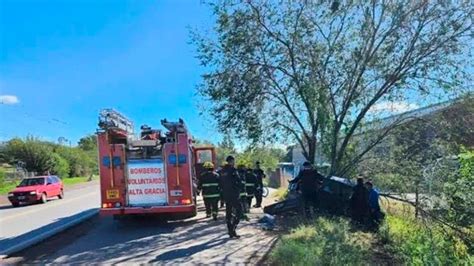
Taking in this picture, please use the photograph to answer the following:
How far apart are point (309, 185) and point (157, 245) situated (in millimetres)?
4101

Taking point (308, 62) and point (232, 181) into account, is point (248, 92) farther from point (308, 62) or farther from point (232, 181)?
point (232, 181)

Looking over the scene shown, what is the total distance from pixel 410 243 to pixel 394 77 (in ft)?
23.1

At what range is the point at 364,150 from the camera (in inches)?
630

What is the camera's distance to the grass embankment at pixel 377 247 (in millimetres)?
7748

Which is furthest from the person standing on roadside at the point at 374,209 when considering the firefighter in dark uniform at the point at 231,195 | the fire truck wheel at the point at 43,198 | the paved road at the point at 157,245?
the fire truck wheel at the point at 43,198

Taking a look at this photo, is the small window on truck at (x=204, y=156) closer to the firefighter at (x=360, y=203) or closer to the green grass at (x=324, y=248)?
the firefighter at (x=360, y=203)

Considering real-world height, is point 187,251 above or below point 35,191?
below

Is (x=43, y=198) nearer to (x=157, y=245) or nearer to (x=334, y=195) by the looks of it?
(x=157, y=245)

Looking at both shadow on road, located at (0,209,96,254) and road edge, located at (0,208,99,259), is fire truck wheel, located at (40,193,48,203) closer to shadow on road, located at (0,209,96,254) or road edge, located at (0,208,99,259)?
shadow on road, located at (0,209,96,254)

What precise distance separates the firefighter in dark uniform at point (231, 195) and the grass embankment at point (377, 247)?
1.70 metres

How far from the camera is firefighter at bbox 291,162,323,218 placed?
1294 cm

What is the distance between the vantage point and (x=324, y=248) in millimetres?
8211

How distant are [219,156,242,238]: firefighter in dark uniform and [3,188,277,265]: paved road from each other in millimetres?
396

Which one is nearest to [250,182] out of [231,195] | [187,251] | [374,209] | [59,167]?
[231,195]
